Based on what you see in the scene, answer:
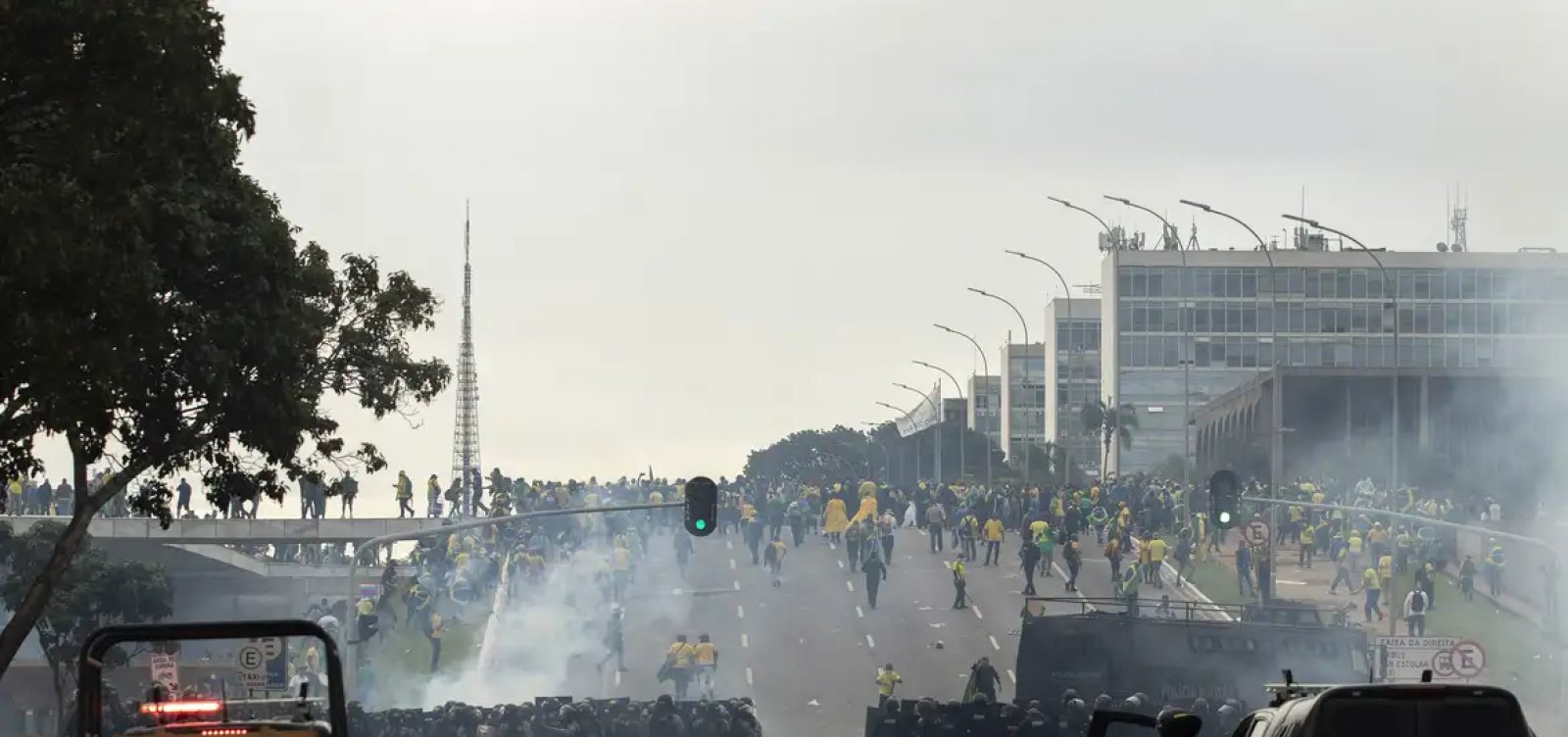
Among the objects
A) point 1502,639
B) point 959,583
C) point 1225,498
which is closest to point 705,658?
point 1225,498

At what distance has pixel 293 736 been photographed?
50.3ft

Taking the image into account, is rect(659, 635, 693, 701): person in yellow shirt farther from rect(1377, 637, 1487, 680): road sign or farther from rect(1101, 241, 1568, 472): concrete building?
rect(1101, 241, 1568, 472): concrete building

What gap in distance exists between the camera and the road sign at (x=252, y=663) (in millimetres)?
28652

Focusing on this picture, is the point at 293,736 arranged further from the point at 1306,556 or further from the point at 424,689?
the point at 1306,556

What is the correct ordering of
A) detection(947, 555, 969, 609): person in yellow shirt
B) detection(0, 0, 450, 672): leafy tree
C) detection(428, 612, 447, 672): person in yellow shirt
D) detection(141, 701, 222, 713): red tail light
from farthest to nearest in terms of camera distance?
detection(947, 555, 969, 609): person in yellow shirt → detection(428, 612, 447, 672): person in yellow shirt → detection(0, 0, 450, 672): leafy tree → detection(141, 701, 222, 713): red tail light

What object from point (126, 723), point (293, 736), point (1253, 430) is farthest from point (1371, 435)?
point (293, 736)

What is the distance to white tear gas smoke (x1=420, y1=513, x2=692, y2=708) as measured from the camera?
54.9m

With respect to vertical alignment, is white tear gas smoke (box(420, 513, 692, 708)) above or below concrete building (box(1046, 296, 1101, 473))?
below

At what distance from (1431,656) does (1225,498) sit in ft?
19.5

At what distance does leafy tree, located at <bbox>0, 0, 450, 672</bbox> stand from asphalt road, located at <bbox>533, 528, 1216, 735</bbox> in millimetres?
21261

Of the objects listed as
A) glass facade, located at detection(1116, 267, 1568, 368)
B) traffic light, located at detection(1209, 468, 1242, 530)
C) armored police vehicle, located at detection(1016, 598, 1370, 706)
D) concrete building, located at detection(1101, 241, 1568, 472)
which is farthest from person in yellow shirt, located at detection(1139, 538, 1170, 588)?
glass facade, located at detection(1116, 267, 1568, 368)

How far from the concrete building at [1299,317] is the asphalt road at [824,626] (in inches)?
3502

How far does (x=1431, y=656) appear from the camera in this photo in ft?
128

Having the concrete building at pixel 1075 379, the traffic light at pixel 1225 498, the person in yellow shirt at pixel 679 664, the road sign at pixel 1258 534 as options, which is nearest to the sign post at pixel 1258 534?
the road sign at pixel 1258 534
